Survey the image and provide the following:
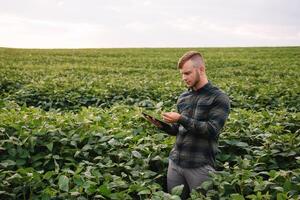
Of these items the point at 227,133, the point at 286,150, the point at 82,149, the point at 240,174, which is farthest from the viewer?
the point at 227,133

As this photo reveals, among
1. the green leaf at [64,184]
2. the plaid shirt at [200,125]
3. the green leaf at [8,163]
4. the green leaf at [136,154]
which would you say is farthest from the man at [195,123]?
the green leaf at [8,163]

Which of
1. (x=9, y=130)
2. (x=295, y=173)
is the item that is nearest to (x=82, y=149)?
(x=9, y=130)

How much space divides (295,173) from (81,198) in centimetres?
186

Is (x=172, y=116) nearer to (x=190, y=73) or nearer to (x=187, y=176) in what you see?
(x=190, y=73)

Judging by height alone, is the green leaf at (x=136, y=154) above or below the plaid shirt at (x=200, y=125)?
below

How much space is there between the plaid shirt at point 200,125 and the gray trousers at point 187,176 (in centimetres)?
5

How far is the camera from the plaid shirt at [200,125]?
377cm

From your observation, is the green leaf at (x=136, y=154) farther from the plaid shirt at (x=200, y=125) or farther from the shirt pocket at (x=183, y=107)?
the shirt pocket at (x=183, y=107)

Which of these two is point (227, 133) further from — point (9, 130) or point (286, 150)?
point (9, 130)

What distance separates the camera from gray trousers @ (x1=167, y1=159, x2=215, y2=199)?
3910 mm

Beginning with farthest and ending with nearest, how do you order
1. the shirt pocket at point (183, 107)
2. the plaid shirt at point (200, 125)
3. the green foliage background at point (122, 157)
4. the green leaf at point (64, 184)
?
1. the shirt pocket at point (183, 107)
2. the plaid shirt at point (200, 125)
3. the green foliage background at point (122, 157)
4. the green leaf at point (64, 184)

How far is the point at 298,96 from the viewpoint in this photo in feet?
29.3

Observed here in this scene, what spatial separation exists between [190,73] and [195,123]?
1.49 ft

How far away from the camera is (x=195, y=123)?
3756 mm
